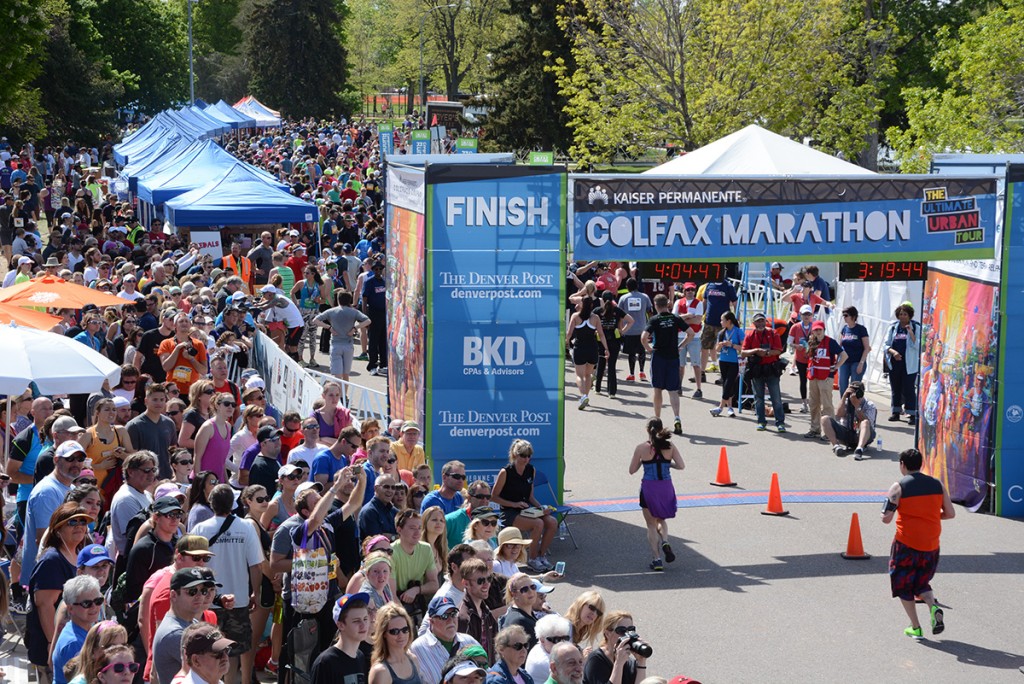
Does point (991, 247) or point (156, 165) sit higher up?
point (156, 165)

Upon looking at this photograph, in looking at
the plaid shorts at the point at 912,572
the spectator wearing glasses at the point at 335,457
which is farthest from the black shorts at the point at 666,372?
the spectator wearing glasses at the point at 335,457

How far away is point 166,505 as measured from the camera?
7945 mm

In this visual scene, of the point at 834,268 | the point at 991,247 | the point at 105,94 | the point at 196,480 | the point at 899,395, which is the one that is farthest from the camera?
the point at 105,94

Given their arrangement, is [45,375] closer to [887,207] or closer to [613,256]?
[613,256]

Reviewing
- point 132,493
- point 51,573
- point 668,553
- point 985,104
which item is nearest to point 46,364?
point 132,493

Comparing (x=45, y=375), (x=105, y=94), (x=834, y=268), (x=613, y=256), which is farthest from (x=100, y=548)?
(x=105, y=94)

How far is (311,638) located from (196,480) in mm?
1365

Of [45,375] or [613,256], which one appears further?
[613,256]

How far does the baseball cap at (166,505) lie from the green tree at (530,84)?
40.4m

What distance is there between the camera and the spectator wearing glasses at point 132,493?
8719mm

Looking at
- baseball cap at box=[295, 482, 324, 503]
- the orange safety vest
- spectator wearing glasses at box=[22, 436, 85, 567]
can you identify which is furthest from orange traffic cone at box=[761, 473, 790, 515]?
the orange safety vest

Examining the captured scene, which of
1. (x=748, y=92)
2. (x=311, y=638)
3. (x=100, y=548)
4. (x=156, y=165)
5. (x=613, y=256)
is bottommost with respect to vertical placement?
(x=311, y=638)

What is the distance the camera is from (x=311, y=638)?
26.5ft

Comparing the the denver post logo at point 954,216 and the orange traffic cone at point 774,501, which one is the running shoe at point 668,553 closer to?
the orange traffic cone at point 774,501
